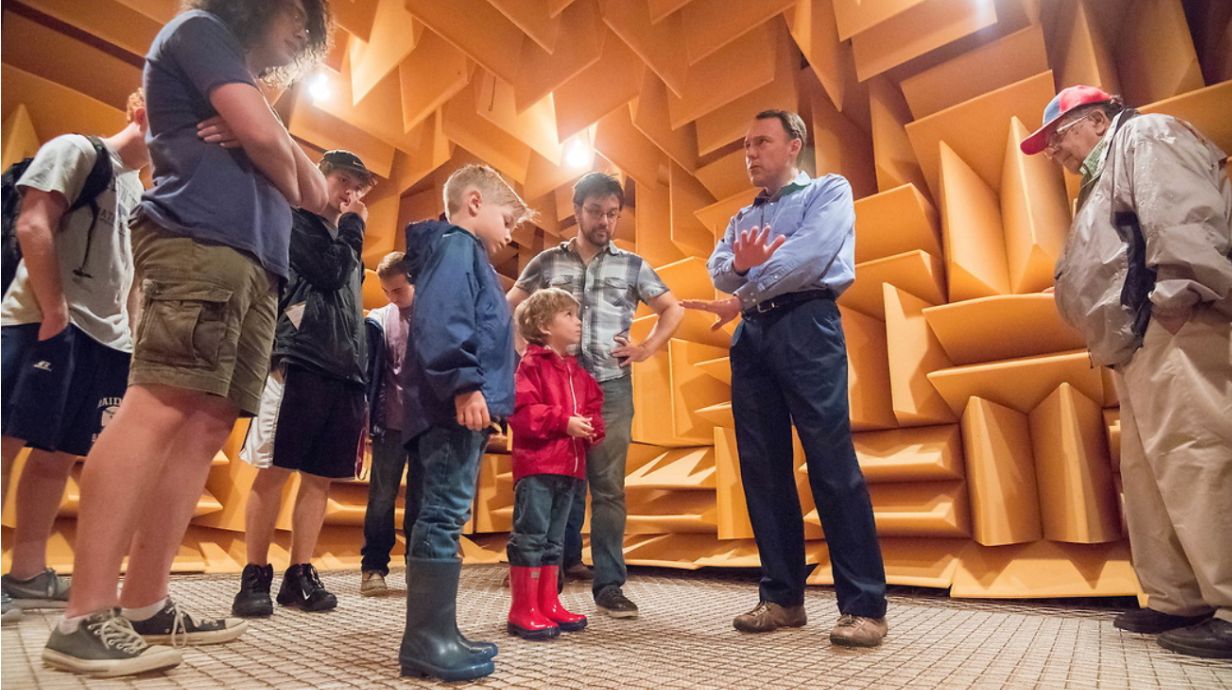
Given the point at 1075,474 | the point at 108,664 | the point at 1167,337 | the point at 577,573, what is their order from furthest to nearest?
1. the point at 577,573
2. the point at 1075,474
3. the point at 1167,337
4. the point at 108,664

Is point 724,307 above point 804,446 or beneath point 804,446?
above

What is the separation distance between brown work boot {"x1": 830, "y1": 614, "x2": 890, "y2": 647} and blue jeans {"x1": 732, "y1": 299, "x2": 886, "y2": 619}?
0.08 ft

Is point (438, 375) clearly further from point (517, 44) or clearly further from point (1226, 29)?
point (1226, 29)

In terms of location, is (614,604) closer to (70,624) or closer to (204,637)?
(204,637)

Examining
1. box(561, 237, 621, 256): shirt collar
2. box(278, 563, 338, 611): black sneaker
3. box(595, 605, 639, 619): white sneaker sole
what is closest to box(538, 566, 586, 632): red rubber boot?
box(595, 605, 639, 619): white sneaker sole

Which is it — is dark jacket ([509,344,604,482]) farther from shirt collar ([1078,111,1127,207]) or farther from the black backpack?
shirt collar ([1078,111,1127,207])

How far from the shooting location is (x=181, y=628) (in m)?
1.52

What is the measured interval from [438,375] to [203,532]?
2.70 m

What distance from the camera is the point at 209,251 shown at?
4.39 ft

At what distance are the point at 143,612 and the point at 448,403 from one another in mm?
781

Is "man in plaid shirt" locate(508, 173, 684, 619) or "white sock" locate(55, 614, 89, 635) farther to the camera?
"man in plaid shirt" locate(508, 173, 684, 619)

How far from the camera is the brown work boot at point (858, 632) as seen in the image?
5.48 feet

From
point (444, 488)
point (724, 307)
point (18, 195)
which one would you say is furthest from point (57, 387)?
point (724, 307)

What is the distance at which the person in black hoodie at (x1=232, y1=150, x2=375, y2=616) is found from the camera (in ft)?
7.12
